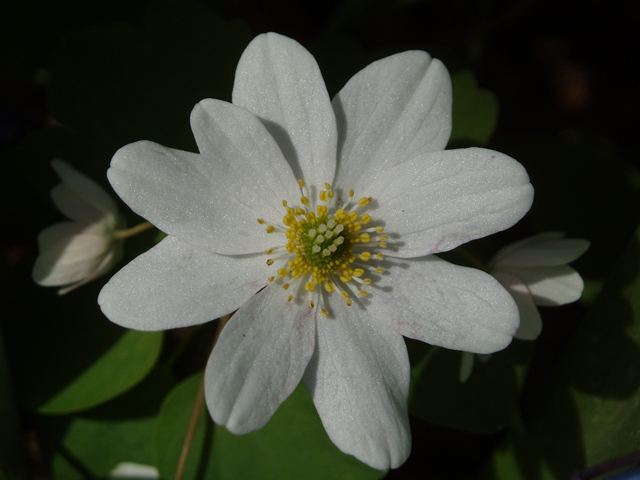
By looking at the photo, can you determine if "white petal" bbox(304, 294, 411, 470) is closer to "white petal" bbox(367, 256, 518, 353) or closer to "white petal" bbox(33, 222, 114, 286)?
"white petal" bbox(367, 256, 518, 353)

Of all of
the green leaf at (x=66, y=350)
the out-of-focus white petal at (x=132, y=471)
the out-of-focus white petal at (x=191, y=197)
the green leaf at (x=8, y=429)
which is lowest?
the out-of-focus white petal at (x=132, y=471)

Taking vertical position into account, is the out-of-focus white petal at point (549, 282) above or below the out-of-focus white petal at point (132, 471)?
above

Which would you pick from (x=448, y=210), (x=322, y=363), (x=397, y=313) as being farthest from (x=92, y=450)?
(x=448, y=210)

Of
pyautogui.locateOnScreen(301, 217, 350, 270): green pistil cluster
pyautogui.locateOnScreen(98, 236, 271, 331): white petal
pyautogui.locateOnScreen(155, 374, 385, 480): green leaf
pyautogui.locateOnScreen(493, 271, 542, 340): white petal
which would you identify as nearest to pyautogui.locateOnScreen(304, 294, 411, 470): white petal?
pyautogui.locateOnScreen(301, 217, 350, 270): green pistil cluster

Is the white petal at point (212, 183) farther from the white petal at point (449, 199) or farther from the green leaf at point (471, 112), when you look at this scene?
the green leaf at point (471, 112)

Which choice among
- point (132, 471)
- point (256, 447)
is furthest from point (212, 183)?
point (132, 471)

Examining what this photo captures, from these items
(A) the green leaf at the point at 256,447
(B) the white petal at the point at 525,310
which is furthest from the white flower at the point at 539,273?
(A) the green leaf at the point at 256,447

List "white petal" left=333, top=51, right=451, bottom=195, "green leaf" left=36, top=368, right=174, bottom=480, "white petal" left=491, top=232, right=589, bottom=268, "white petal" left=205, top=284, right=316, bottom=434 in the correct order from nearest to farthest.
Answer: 1. "white petal" left=205, top=284, right=316, bottom=434
2. "white petal" left=333, top=51, right=451, bottom=195
3. "white petal" left=491, top=232, right=589, bottom=268
4. "green leaf" left=36, top=368, right=174, bottom=480
